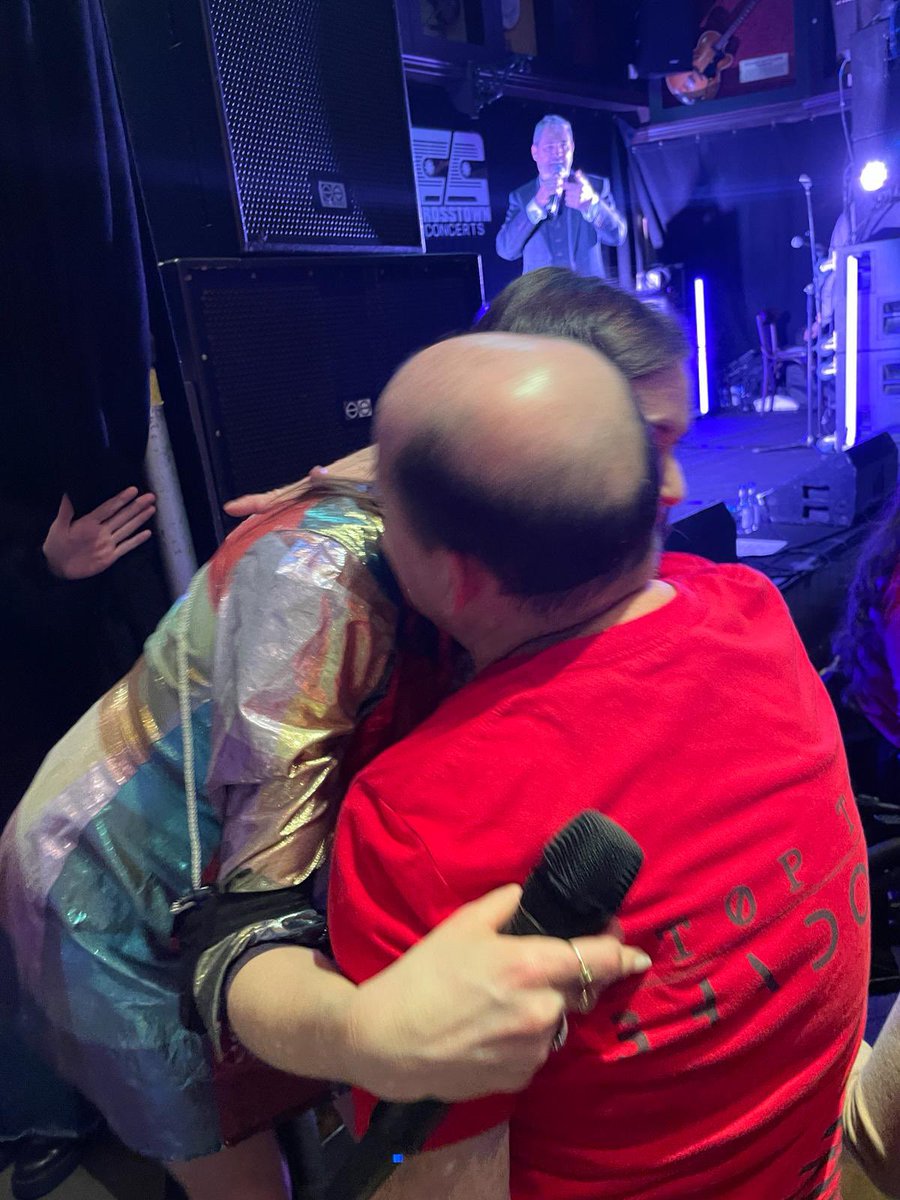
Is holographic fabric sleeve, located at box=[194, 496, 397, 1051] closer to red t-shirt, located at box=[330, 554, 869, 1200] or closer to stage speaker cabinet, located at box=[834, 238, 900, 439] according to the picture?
red t-shirt, located at box=[330, 554, 869, 1200]

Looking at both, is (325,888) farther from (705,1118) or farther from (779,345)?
(779,345)

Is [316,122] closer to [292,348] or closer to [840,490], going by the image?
[292,348]

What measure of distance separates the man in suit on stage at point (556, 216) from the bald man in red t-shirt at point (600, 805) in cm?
417

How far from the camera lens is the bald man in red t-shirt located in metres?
0.52

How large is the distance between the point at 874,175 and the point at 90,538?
17.2 feet

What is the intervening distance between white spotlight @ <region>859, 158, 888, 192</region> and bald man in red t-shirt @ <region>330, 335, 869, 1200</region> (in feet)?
18.0

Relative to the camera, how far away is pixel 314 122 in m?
1.62

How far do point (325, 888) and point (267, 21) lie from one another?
1.50 meters

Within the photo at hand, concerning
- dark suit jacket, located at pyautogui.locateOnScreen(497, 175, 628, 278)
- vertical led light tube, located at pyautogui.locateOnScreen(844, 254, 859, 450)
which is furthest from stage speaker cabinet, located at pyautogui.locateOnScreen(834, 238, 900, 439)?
dark suit jacket, located at pyautogui.locateOnScreen(497, 175, 628, 278)

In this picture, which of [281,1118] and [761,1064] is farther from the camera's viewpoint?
[281,1118]

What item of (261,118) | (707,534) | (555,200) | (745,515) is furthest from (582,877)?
(555,200)

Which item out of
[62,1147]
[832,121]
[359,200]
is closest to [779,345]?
[832,121]

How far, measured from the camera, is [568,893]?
18.6 inches

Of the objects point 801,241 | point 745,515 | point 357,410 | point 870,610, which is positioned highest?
point 801,241
